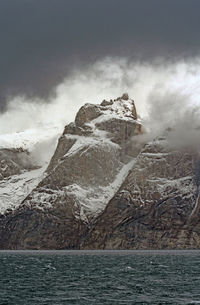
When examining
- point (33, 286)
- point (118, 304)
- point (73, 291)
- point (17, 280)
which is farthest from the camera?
point (17, 280)

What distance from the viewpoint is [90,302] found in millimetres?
142375

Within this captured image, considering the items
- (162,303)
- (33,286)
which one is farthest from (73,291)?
(162,303)

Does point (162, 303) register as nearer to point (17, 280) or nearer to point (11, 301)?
point (11, 301)

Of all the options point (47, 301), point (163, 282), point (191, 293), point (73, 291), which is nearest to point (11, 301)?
point (47, 301)

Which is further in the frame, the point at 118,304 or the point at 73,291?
the point at 73,291

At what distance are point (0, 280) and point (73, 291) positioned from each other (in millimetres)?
38671

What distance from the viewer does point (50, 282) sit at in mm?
185375

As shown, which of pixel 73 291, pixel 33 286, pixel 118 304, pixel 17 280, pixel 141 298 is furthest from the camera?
pixel 17 280

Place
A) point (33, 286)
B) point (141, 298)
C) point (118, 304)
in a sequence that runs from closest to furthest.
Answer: point (118, 304), point (141, 298), point (33, 286)

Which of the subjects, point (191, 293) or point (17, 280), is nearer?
point (191, 293)

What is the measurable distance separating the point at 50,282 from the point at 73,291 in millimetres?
24044

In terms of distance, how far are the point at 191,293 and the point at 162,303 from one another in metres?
18.7

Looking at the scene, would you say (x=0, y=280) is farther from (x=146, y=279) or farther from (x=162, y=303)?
(x=162, y=303)

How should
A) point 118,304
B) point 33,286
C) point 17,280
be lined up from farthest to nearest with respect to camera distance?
point 17,280 → point 33,286 → point 118,304
